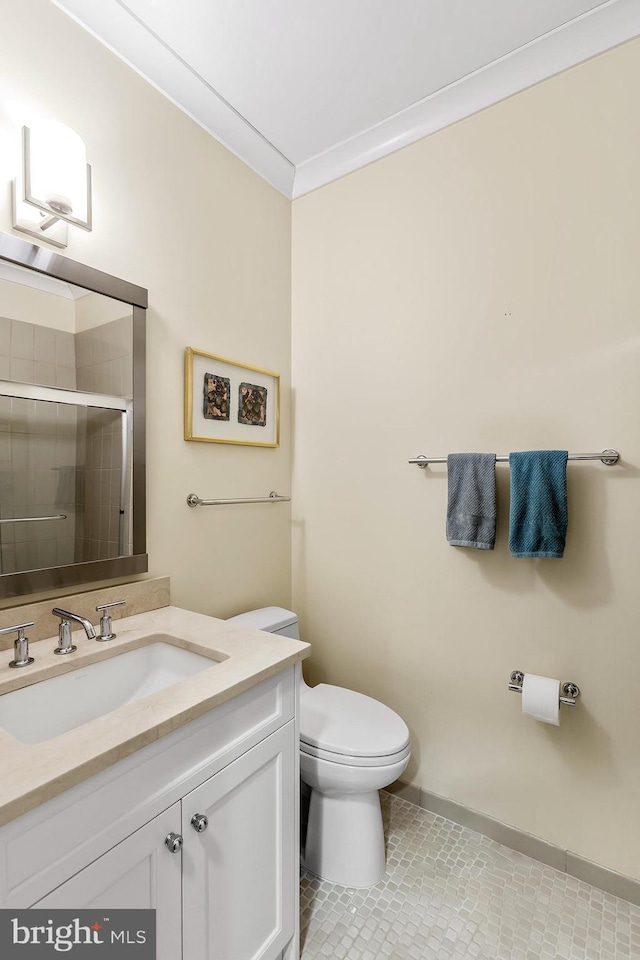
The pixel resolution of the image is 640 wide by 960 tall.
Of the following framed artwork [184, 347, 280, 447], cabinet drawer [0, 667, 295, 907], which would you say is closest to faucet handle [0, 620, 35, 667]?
cabinet drawer [0, 667, 295, 907]

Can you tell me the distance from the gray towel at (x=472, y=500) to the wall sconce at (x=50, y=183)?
1.32m

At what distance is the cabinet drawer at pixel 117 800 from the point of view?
Answer: 672 mm

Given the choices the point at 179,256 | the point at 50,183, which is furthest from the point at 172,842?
the point at 179,256

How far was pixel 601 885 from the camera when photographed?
4.78ft

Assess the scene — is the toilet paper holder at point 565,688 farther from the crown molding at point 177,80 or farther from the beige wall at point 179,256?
the crown molding at point 177,80

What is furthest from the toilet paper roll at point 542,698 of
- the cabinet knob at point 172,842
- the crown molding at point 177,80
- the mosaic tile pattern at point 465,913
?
the crown molding at point 177,80

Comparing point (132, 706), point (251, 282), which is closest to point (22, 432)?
point (132, 706)

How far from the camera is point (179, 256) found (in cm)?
164

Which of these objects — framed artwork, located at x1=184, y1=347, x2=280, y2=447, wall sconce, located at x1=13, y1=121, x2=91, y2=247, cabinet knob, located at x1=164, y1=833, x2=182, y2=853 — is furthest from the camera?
framed artwork, located at x1=184, y1=347, x2=280, y2=447

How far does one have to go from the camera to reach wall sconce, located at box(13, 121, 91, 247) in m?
1.19

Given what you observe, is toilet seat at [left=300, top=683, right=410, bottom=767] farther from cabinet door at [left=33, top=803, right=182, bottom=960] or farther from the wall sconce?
the wall sconce

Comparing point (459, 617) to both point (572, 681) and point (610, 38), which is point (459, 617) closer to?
point (572, 681)

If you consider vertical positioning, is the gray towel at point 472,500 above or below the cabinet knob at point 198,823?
above

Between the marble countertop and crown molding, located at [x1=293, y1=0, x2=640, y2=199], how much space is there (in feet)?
6.09
